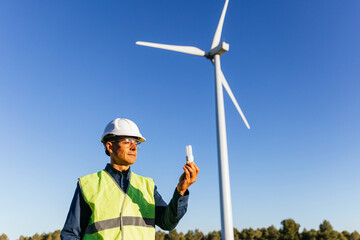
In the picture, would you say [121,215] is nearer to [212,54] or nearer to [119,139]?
[119,139]

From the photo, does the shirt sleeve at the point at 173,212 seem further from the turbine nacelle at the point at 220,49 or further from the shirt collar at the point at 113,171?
the turbine nacelle at the point at 220,49

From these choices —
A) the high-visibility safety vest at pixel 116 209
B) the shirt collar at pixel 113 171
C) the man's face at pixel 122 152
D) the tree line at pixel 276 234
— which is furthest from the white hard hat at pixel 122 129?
the tree line at pixel 276 234

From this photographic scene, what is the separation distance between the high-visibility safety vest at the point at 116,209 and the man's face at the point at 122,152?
27cm

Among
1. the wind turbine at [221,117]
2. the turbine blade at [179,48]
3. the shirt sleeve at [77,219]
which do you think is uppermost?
the turbine blade at [179,48]

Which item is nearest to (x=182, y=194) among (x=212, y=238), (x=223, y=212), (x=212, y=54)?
(x=223, y=212)

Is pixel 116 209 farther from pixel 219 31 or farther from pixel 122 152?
pixel 219 31

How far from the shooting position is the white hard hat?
4.96 metres

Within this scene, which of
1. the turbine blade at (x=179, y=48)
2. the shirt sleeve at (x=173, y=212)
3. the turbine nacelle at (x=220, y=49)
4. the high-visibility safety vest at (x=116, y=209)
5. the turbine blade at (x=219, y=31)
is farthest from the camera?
the turbine blade at (x=219, y=31)

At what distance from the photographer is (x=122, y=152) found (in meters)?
4.84

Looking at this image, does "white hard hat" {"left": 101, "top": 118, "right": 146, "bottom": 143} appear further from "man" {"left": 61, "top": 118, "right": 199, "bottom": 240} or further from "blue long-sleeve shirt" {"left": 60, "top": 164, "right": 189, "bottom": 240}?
"blue long-sleeve shirt" {"left": 60, "top": 164, "right": 189, "bottom": 240}

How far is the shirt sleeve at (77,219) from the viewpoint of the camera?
13.9ft

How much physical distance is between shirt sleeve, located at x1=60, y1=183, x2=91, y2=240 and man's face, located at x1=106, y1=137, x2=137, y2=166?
26.4 inches

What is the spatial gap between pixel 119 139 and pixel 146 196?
3.07ft

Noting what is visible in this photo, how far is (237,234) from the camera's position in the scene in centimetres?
9244
